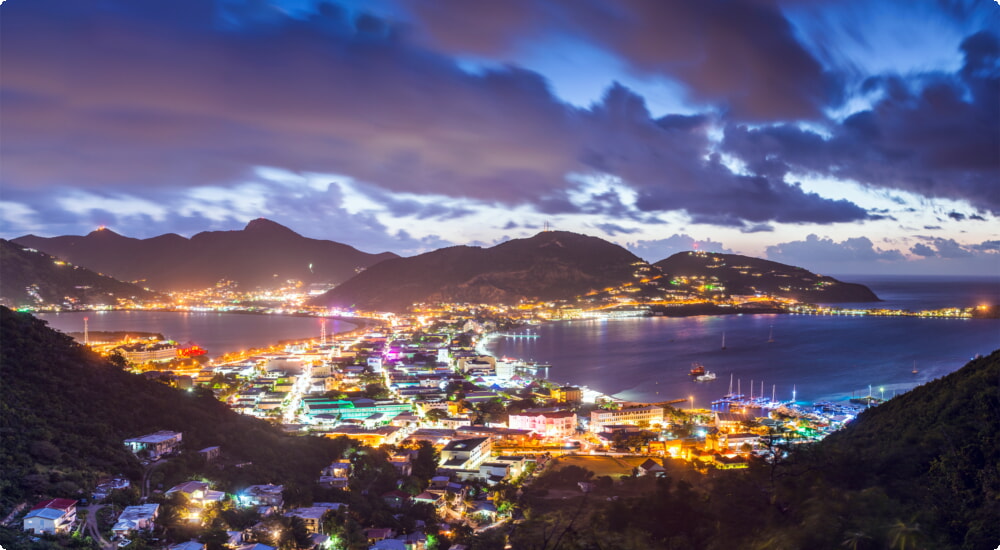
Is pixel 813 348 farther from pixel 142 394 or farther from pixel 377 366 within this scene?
pixel 142 394

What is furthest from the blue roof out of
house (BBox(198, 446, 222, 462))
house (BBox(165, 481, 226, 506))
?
house (BBox(198, 446, 222, 462))

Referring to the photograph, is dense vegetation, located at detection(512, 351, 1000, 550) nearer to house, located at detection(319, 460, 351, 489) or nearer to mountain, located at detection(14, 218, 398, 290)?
house, located at detection(319, 460, 351, 489)

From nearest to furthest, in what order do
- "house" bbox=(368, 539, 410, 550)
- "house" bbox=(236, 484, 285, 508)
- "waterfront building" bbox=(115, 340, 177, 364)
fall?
"house" bbox=(368, 539, 410, 550) < "house" bbox=(236, 484, 285, 508) < "waterfront building" bbox=(115, 340, 177, 364)

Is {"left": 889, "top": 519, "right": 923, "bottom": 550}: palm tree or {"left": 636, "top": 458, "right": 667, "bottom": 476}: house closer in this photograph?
{"left": 889, "top": 519, "right": 923, "bottom": 550}: palm tree

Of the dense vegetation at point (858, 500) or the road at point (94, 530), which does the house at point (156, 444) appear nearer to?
the road at point (94, 530)

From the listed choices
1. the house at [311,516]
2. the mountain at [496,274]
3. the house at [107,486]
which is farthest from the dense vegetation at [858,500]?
the mountain at [496,274]

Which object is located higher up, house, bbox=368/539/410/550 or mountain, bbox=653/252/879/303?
mountain, bbox=653/252/879/303
